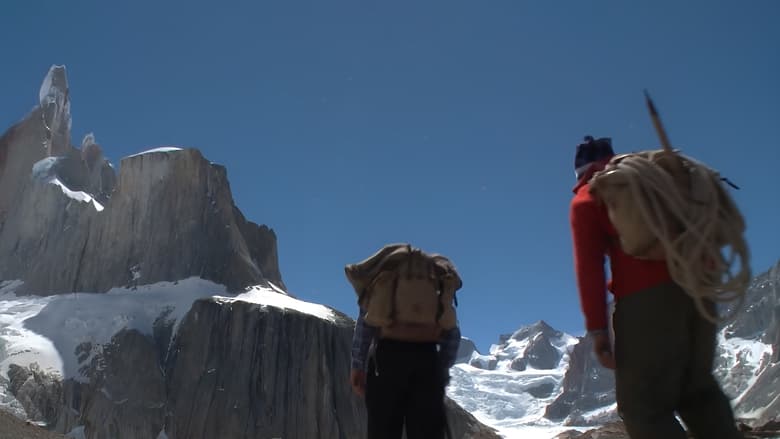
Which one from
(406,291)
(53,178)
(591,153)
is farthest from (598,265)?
(53,178)

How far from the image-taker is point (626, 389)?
8.79 feet

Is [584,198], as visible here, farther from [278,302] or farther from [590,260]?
[278,302]

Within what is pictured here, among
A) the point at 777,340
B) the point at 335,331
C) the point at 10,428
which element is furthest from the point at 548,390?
the point at 10,428

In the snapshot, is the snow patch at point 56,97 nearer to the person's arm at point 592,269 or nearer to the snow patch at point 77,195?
the snow patch at point 77,195

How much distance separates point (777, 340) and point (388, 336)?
115 meters

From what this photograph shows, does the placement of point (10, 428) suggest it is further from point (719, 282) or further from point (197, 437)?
point (197, 437)

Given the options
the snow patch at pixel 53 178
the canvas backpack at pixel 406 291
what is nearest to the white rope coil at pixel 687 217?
the canvas backpack at pixel 406 291

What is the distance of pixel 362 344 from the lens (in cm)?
436

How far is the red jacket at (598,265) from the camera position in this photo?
Answer: 2799 mm

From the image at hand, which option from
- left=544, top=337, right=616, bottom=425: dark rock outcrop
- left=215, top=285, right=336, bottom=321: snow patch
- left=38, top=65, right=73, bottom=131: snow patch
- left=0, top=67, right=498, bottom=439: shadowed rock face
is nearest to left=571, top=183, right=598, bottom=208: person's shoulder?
left=0, top=67, right=498, bottom=439: shadowed rock face

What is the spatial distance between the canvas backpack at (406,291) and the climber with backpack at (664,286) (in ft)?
4.85

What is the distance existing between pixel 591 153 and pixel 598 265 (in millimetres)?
791

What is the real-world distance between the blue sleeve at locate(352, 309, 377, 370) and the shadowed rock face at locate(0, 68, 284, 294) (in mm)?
58839

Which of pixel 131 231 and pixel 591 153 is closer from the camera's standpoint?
pixel 591 153
